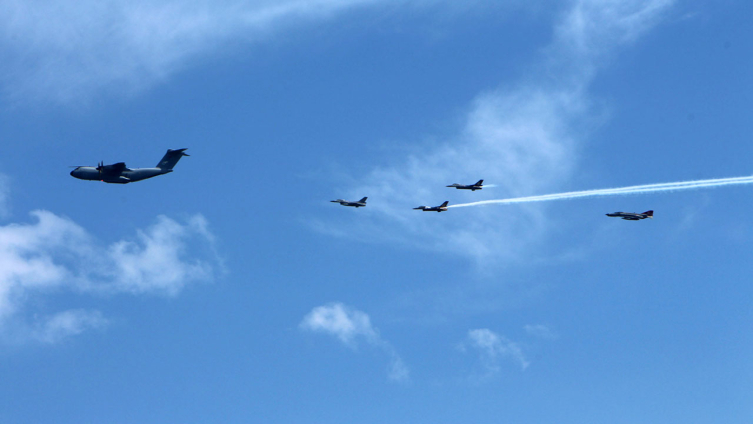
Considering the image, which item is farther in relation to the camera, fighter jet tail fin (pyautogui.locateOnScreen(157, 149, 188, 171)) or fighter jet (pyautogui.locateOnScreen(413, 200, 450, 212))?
fighter jet (pyautogui.locateOnScreen(413, 200, 450, 212))

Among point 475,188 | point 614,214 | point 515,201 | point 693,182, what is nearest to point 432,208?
point 475,188

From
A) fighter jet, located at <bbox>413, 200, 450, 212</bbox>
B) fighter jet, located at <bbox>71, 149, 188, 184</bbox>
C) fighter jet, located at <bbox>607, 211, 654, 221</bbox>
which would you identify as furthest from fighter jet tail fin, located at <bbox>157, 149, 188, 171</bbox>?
fighter jet, located at <bbox>607, 211, 654, 221</bbox>

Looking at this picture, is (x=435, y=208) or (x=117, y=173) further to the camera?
(x=435, y=208)

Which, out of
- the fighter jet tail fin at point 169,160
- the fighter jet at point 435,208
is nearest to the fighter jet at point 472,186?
the fighter jet at point 435,208

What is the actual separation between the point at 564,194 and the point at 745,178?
31635 millimetres

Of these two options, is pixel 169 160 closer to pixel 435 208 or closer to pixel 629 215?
pixel 435 208

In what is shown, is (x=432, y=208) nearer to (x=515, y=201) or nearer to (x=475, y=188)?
(x=475, y=188)

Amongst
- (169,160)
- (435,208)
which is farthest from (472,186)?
(169,160)

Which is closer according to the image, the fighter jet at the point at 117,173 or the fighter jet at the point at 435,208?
the fighter jet at the point at 117,173

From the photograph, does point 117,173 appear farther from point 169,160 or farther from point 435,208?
point 435,208

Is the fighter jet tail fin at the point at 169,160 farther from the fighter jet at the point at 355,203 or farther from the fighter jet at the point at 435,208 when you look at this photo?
the fighter jet at the point at 435,208

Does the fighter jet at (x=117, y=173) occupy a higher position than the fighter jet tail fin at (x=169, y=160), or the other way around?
the fighter jet tail fin at (x=169, y=160)

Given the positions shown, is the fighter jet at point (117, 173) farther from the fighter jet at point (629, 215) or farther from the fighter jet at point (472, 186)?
the fighter jet at point (629, 215)

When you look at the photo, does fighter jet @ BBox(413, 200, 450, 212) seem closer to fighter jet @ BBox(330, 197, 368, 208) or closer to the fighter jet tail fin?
fighter jet @ BBox(330, 197, 368, 208)
